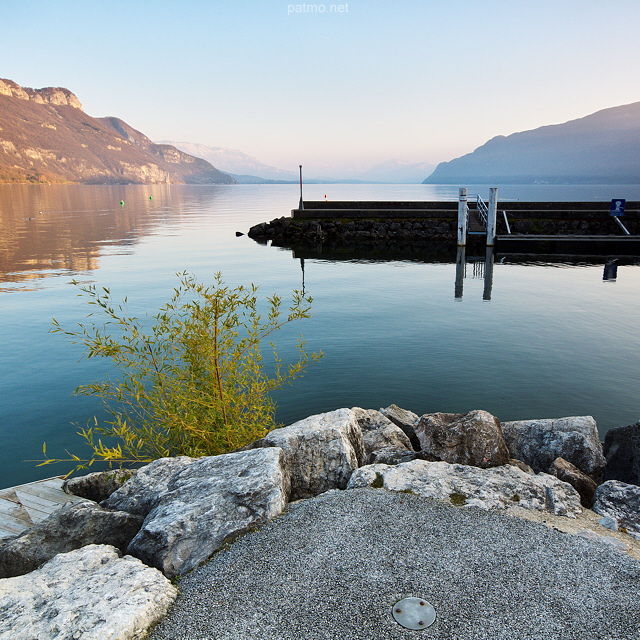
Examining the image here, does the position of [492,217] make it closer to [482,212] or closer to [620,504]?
[482,212]

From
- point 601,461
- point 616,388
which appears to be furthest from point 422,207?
point 601,461

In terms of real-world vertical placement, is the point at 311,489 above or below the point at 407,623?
below

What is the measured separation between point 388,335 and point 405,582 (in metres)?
13.9

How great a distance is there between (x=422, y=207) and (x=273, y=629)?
160ft

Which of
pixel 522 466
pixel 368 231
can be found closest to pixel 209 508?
pixel 522 466

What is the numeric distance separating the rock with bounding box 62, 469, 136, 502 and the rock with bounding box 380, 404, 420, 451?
5.08 meters

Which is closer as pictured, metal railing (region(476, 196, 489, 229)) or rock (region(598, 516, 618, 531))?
rock (region(598, 516, 618, 531))

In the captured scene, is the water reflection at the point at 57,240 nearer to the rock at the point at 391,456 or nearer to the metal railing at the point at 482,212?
the rock at the point at 391,456

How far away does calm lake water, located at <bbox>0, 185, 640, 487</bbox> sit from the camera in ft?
40.8

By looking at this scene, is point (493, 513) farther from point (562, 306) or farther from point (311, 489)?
point (562, 306)

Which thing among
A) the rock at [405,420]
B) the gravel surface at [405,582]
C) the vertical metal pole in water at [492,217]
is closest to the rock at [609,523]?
the gravel surface at [405,582]

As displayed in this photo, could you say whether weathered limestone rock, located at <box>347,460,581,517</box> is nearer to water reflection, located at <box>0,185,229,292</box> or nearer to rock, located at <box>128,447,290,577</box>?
rock, located at <box>128,447,290,577</box>

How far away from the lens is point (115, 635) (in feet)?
13.4

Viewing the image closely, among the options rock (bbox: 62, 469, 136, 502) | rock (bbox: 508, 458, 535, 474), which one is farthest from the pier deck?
rock (bbox: 508, 458, 535, 474)
